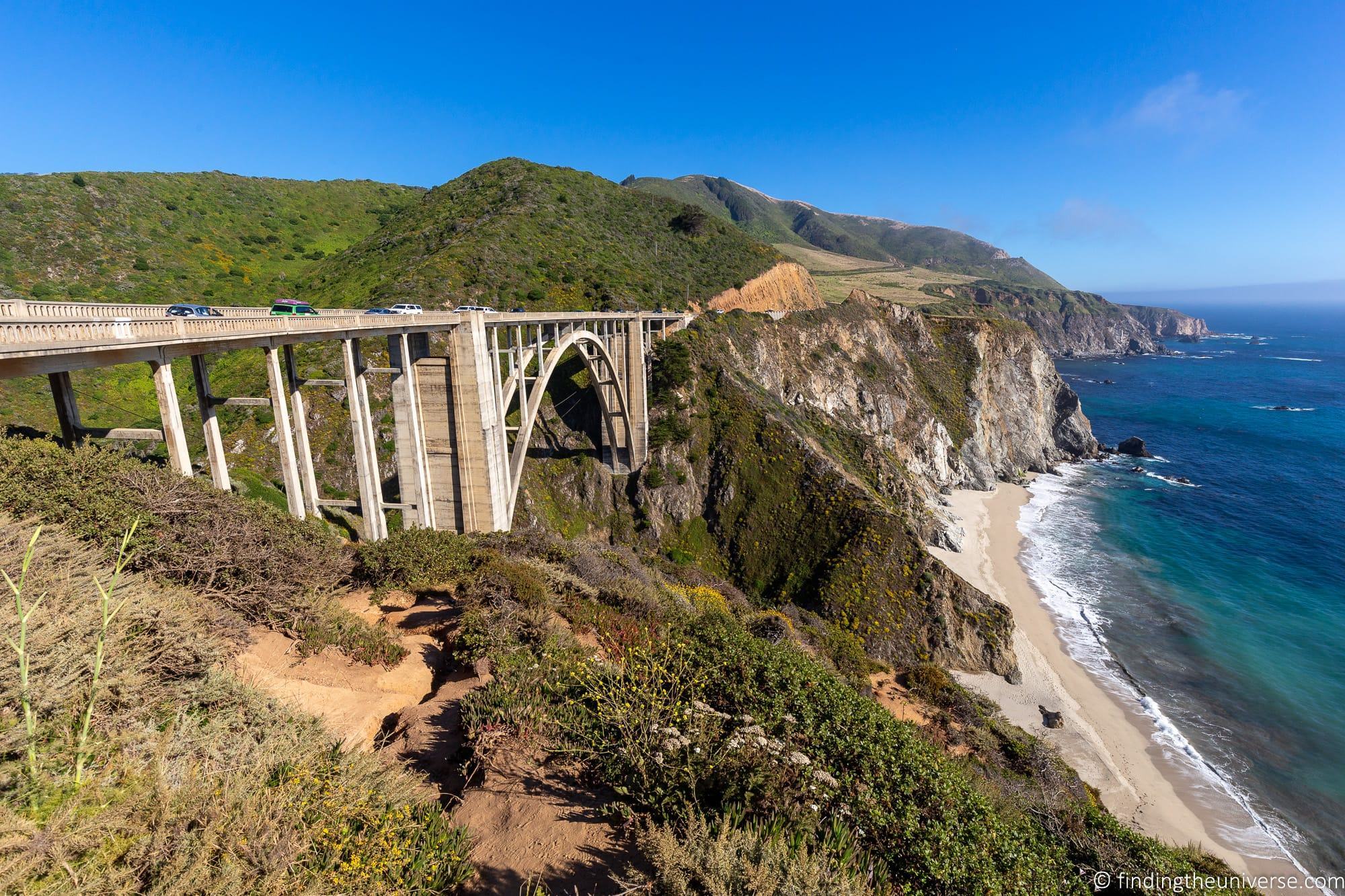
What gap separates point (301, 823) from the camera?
13.6 feet

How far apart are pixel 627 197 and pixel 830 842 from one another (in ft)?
246

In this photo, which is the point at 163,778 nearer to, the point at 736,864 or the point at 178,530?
the point at 736,864

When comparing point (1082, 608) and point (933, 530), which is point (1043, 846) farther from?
point (933, 530)

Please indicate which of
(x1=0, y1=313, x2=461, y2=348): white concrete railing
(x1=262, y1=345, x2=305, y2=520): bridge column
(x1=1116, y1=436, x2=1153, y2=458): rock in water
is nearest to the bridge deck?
(x1=0, y1=313, x2=461, y2=348): white concrete railing

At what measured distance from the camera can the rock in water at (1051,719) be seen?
22.7 m

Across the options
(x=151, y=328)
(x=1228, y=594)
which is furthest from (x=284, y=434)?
(x=1228, y=594)

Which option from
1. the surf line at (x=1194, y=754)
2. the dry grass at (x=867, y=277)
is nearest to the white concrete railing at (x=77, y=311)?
the surf line at (x=1194, y=754)

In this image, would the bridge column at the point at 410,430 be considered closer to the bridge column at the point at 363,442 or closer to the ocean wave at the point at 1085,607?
the bridge column at the point at 363,442

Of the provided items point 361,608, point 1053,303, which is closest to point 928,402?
point 361,608

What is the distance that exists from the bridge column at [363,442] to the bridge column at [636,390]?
20.9 m

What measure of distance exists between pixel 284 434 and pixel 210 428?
178 cm

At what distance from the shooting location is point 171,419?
9688 millimetres

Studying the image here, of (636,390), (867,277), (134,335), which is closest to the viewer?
(134,335)

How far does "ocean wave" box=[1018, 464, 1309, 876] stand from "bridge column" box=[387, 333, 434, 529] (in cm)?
3067
